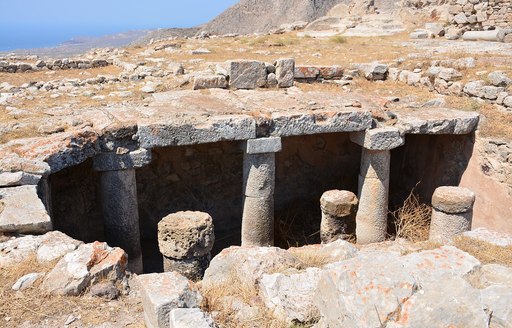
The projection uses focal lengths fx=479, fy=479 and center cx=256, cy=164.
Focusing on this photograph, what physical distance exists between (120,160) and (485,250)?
4.87 m

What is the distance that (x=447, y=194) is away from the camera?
7.39 meters

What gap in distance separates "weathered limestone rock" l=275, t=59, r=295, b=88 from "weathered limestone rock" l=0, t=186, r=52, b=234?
18.4 ft

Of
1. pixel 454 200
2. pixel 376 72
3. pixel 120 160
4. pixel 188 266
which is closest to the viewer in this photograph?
pixel 188 266

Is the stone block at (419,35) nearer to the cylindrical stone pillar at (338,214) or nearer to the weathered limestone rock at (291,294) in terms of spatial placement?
the cylindrical stone pillar at (338,214)

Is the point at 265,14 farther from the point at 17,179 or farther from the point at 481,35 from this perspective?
the point at 17,179

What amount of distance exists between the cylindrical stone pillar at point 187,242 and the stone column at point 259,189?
1.67 m

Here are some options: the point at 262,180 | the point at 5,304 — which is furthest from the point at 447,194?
the point at 5,304

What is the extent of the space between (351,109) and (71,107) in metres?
4.88

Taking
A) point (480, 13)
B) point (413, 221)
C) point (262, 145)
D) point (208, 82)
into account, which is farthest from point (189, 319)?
point (480, 13)

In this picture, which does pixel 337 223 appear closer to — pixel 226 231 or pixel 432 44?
pixel 226 231

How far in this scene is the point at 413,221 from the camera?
915 centimetres

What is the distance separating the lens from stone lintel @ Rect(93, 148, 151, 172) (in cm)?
683

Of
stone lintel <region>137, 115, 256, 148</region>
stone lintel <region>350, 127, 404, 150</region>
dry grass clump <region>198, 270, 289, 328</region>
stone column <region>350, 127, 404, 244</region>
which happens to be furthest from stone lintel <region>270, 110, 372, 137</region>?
dry grass clump <region>198, 270, 289, 328</region>

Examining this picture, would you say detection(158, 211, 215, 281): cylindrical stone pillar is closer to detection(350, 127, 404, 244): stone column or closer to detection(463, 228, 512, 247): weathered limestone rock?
detection(463, 228, 512, 247): weathered limestone rock
